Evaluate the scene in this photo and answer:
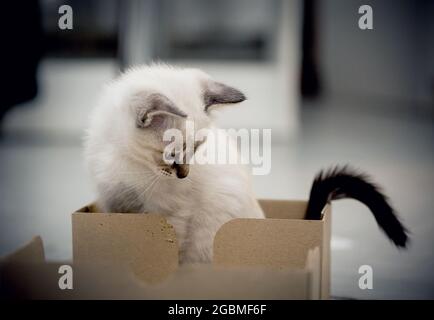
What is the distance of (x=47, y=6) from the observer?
49.5 inches

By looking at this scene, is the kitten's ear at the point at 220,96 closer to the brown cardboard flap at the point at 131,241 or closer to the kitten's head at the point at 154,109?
the kitten's head at the point at 154,109

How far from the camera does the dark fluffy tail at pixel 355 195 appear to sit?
1.09 meters

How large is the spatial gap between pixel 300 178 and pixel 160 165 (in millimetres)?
1245

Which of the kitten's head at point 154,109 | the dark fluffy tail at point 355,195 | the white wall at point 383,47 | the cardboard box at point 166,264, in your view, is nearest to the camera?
the cardboard box at point 166,264

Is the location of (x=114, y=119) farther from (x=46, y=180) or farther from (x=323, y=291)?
(x=46, y=180)

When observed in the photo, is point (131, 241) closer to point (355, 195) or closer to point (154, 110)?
point (154, 110)

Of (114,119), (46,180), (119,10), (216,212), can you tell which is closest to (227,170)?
(216,212)

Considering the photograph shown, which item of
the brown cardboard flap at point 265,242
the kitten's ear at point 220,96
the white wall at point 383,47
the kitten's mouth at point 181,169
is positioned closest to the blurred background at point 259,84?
the white wall at point 383,47

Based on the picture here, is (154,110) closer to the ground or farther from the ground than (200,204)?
farther from the ground

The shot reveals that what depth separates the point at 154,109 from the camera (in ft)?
2.96

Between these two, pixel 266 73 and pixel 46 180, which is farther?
pixel 46 180

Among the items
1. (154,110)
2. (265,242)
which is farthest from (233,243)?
(154,110)

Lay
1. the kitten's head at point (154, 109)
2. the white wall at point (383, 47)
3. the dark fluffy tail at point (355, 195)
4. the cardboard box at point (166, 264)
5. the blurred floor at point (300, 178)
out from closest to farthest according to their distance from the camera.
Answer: the cardboard box at point (166, 264) < the kitten's head at point (154, 109) < the dark fluffy tail at point (355, 195) < the white wall at point (383, 47) < the blurred floor at point (300, 178)
